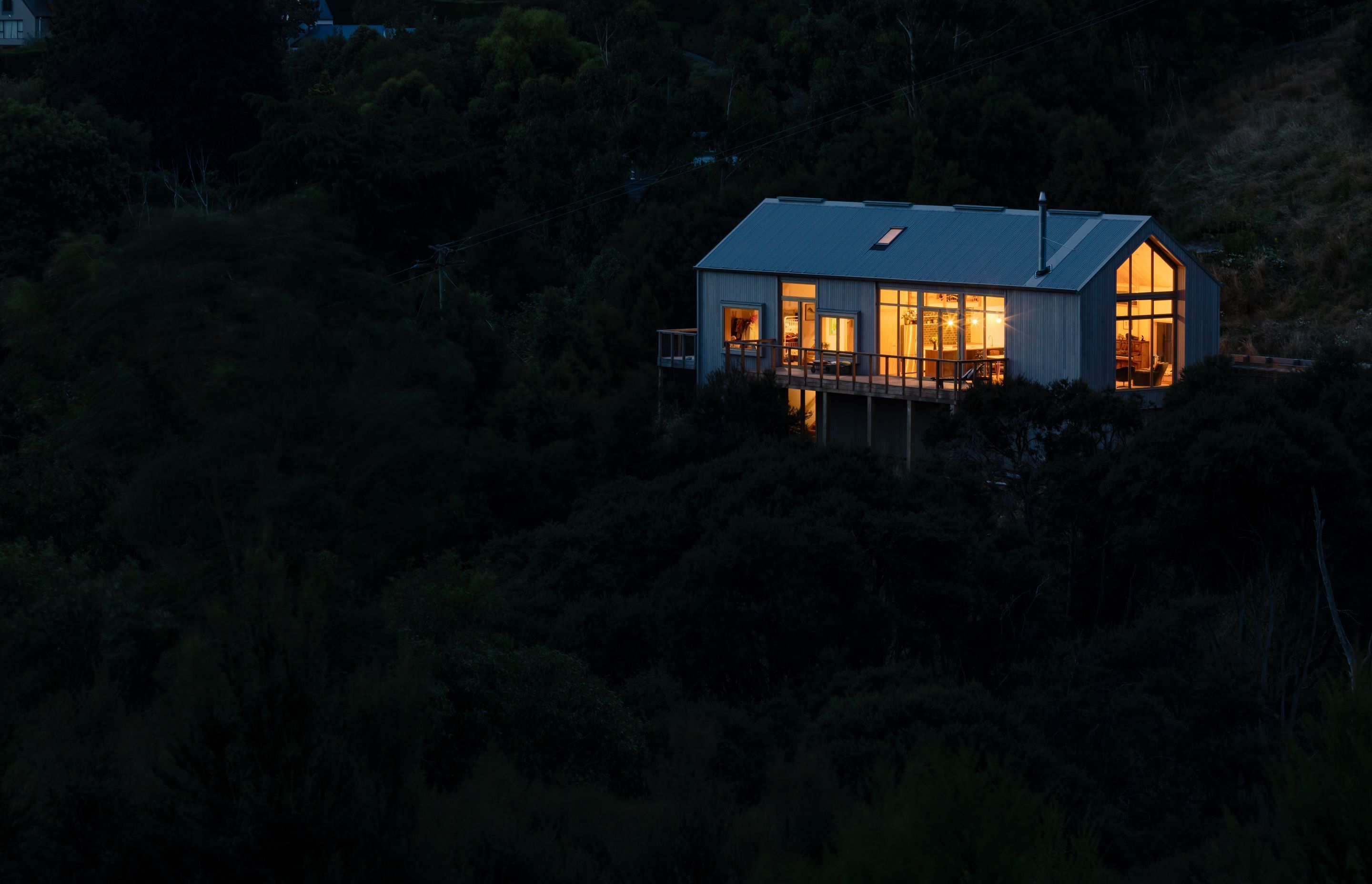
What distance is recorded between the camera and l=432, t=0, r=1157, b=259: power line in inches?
1885

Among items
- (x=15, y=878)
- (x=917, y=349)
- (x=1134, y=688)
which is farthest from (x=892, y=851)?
(x=917, y=349)

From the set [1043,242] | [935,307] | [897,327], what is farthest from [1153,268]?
[897,327]

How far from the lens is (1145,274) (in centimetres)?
3080

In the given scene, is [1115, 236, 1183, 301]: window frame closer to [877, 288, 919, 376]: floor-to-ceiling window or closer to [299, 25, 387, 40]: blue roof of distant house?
[877, 288, 919, 376]: floor-to-ceiling window

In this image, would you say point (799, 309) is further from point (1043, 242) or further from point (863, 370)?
point (1043, 242)

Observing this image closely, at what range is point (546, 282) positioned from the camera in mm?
48312

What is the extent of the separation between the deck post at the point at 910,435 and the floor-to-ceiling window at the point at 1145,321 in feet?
13.3

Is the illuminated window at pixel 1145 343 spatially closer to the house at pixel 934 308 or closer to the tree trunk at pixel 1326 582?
the house at pixel 934 308

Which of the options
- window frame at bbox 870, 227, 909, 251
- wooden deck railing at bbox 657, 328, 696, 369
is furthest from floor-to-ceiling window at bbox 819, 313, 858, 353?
wooden deck railing at bbox 657, 328, 696, 369

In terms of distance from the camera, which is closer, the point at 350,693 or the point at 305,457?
the point at 350,693

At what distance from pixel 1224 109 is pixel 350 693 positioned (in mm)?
46105

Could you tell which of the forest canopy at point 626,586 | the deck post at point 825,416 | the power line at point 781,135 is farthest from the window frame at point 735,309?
the power line at point 781,135

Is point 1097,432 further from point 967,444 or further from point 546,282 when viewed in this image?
point 546,282

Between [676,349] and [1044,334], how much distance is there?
10.0m
